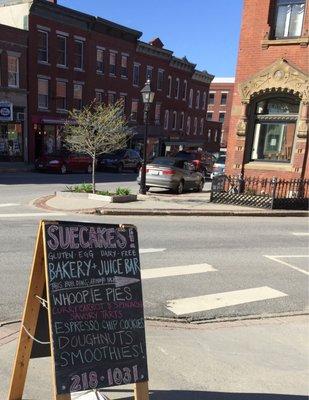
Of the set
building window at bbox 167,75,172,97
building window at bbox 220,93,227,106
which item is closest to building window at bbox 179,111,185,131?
building window at bbox 167,75,172,97

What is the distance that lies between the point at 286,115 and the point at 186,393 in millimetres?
14244

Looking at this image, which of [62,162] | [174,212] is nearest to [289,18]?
[174,212]

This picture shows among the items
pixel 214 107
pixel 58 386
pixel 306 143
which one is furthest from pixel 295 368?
pixel 214 107

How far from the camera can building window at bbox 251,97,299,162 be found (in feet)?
54.7

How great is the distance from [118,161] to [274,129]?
52.7 ft

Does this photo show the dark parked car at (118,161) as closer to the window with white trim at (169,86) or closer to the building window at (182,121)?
the window with white trim at (169,86)

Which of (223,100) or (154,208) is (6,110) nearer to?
(154,208)

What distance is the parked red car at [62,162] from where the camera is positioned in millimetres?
27844

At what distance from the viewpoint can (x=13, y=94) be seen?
30453 millimetres

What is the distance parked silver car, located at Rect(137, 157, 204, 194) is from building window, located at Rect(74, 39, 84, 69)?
61.8 feet

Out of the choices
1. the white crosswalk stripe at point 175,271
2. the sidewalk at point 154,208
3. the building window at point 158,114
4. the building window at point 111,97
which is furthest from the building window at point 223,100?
the white crosswalk stripe at point 175,271

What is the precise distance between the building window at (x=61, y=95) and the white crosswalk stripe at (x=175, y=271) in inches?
1127

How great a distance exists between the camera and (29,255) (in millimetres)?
8109

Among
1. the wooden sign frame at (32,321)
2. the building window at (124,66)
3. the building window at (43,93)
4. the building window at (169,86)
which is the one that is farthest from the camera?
the building window at (169,86)
